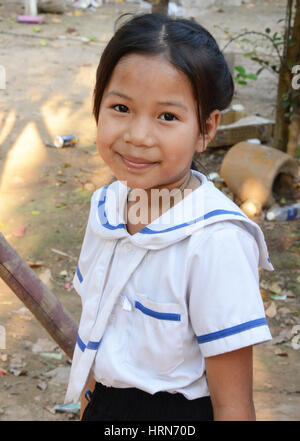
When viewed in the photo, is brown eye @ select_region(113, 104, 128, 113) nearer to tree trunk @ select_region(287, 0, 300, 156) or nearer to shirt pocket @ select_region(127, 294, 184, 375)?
shirt pocket @ select_region(127, 294, 184, 375)

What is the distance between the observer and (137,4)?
11406mm

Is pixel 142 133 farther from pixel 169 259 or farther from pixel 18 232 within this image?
pixel 18 232

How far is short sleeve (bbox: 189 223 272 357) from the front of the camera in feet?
3.85

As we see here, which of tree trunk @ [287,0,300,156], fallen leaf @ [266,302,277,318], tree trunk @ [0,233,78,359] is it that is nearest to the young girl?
tree trunk @ [0,233,78,359]

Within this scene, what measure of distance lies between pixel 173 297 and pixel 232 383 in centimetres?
21

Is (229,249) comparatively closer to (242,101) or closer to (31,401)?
(31,401)

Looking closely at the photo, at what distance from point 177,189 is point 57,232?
127 inches

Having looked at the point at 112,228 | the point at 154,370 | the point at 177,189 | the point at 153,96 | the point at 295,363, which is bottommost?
the point at 295,363

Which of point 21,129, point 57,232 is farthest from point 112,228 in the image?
point 21,129

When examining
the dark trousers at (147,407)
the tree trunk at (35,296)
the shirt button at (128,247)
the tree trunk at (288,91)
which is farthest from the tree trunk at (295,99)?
the dark trousers at (147,407)

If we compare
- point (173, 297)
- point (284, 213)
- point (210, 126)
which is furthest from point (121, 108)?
point (284, 213)

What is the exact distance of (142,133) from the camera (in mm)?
1219

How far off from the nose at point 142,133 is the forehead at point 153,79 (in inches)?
2.1

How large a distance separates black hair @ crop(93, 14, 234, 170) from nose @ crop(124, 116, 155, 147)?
0.13 m
